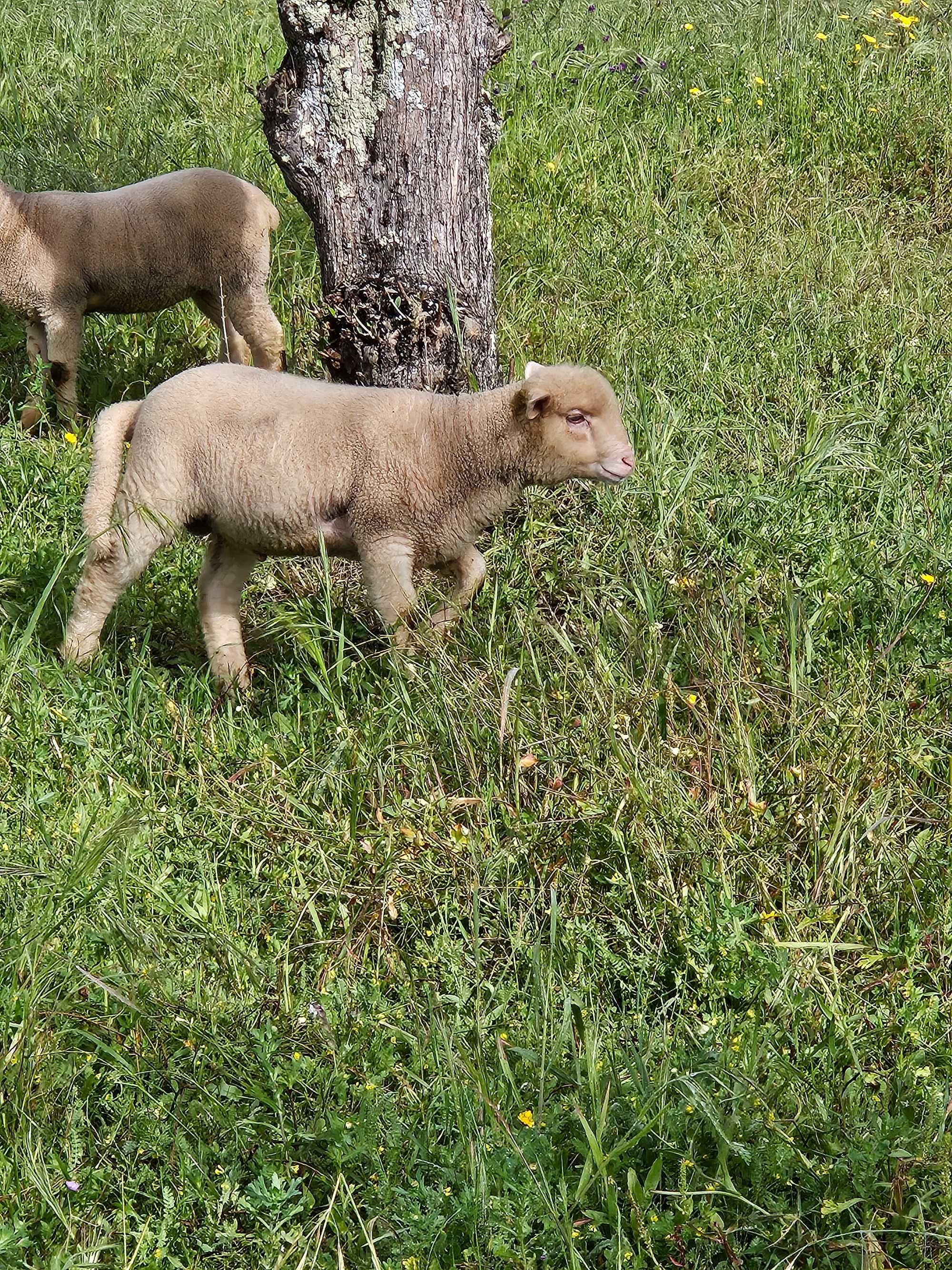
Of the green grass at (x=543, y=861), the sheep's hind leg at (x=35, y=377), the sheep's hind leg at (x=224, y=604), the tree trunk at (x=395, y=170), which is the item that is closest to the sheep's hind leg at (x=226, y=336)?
the green grass at (x=543, y=861)

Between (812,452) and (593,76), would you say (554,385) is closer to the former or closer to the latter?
(812,452)

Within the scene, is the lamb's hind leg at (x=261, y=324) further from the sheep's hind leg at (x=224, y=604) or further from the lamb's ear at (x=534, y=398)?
the lamb's ear at (x=534, y=398)

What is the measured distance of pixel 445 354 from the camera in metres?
4.53

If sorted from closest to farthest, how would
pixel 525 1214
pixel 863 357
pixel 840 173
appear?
1. pixel 525 1214
2. pixel 863 357
3. pixel 840 173

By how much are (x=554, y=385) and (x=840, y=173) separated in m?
4.38

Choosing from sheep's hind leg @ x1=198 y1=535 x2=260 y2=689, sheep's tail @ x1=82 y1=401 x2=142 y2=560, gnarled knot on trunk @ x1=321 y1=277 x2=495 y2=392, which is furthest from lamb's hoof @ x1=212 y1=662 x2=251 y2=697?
gnarled knot on trunk @ x1=321 y1=277 x2=495 y2=392

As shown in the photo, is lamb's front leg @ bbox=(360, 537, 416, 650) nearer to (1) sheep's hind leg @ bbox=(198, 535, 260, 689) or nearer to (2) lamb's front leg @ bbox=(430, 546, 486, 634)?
(2) lamb's front leg @ bbox=(430, 546, 486, 634)

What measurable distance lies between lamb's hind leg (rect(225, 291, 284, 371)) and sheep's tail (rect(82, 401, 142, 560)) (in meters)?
1.49

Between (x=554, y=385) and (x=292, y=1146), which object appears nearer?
(x=292, y=1146)

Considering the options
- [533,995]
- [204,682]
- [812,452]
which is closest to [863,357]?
[812,452]

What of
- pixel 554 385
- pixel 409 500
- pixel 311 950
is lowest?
pixel 311 950

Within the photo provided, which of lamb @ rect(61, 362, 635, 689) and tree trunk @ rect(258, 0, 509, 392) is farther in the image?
tree trunk @ rect(258, 0, 509, 392)

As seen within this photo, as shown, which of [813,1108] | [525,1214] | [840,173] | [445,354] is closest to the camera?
[525,1214]

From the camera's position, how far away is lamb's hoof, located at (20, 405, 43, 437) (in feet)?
17.0
